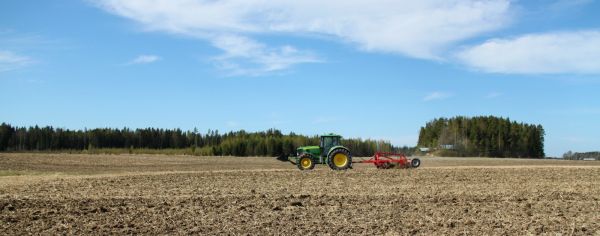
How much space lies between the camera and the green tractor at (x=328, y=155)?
107ft

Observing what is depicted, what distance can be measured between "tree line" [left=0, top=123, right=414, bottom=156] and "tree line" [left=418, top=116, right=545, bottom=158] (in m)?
6.10

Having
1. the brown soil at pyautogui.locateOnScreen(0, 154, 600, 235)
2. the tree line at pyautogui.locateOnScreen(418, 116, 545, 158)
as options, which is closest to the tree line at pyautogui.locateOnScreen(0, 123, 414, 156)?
the tree line at pyautogui.locateOnScreen(418, 116, 545, 158)

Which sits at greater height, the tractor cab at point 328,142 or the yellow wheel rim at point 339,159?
the tractor cab at point 328,142

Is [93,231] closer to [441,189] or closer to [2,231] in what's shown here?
[2,231]

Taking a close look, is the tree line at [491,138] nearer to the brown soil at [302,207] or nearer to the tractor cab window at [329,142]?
the tractor cab window at [329,142]

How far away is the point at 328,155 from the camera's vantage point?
3266cm

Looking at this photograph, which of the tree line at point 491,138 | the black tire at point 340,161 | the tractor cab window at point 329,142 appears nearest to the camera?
the black tire at point 340,161

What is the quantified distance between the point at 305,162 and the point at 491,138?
65433mm

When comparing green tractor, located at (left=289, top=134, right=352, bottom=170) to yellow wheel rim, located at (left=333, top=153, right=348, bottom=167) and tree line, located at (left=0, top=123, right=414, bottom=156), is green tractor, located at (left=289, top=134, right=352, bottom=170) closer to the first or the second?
yellow wheel rim, located at (left=333, top=153, right=348, bottom=167)

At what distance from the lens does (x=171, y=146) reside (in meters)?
97.0

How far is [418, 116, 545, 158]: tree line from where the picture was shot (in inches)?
3563

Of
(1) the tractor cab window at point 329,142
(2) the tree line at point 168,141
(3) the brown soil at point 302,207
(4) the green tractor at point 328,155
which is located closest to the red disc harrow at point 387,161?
(1) the tractor cab window at point 329,142

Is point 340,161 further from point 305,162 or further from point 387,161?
point 387,161

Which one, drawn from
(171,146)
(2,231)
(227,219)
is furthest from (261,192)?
(171,146)
